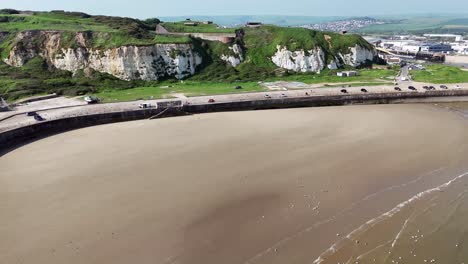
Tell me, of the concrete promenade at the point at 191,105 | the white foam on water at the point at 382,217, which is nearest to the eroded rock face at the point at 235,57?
the concrete promenade at the point at 191,105

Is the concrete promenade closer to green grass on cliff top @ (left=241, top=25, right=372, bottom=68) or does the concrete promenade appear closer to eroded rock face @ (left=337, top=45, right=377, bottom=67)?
eroded rock face @ (left=337, top=45, right=377, bottom=67)

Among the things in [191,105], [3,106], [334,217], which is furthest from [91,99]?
[334,217]

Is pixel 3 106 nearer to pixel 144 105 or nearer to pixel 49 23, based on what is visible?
pixel 144 105

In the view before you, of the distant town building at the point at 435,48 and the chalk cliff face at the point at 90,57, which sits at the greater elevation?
the chalk cliff face at the point at 90,57

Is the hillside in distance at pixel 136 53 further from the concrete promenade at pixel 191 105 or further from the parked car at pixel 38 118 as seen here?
the parked car at pixel 38 118

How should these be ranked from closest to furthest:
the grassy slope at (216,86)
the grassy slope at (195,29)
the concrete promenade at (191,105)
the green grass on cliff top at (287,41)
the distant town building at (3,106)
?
the concrete promenade at (191,105) < the distant town building at (3,106) < the grassy slope at (216,86) < the green grass on cliff top at (287,41) < the grassy slope at (195,29)
